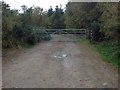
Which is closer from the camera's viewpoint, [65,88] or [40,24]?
[65,88]

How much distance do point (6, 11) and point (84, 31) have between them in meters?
16.8

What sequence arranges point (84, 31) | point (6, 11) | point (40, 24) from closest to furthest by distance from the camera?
point (6, 11) < point (84, 31) < point (40, 24)

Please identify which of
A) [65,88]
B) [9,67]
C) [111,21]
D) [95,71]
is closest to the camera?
[65,88]

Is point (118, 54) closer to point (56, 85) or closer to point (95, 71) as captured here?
point (95, 71)

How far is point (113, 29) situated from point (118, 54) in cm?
132

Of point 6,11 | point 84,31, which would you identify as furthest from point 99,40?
point 6,11

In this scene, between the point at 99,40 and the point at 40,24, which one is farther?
the point at 40,24

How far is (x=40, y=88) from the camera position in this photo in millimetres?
8727

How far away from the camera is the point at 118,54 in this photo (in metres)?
15.8

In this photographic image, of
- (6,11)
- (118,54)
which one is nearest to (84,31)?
(6,11)

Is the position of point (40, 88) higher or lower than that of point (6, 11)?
lower

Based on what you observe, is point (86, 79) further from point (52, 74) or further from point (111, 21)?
point (111, 21)

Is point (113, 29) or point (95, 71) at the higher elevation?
point (113, 29)

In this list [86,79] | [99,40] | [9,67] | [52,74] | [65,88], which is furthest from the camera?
[99,40]
